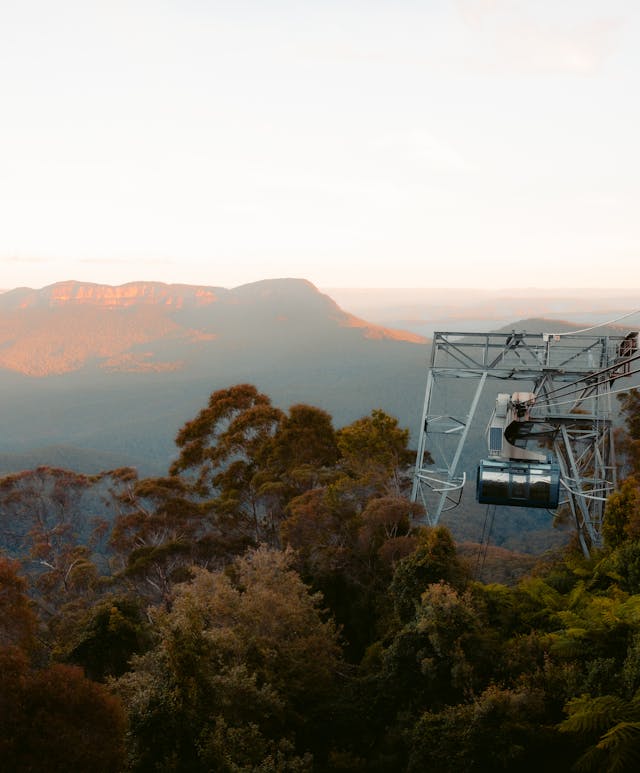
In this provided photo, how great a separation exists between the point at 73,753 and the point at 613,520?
57.9ft

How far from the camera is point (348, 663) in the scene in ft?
66.7

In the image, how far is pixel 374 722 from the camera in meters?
16.0

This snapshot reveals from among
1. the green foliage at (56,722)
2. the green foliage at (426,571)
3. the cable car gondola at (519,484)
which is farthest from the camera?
the cable car gondola at (519,484)

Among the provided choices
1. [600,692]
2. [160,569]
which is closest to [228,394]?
[160,569]

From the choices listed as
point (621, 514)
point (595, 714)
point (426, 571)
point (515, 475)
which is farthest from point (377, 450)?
point (595, 714)

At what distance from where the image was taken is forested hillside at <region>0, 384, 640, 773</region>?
37.6 feet

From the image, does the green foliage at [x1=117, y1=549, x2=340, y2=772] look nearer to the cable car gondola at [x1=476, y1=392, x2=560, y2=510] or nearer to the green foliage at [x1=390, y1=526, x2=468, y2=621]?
the green foliage at [x1=390, y1=526, x2=468, y2=621]

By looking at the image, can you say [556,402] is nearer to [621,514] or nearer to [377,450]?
[621,514]

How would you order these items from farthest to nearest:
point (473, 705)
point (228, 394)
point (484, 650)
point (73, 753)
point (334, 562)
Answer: point (228, 394)
point (334, 562)
point (484, 650)
point (473, 705)
point (73, 753)

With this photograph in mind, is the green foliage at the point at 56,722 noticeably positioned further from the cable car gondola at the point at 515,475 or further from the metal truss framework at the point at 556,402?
the metal truss framework at the point at 556,402

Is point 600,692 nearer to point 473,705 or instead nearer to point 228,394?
point 473,705

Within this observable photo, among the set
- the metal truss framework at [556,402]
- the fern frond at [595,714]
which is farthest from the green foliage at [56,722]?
the metal truss framework at [556,402]

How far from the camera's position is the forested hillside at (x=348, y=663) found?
37.6ft

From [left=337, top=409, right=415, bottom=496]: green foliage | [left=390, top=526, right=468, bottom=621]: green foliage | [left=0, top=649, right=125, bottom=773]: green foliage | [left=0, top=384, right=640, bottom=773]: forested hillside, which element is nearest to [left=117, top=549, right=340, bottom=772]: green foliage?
[left=0, top=384, right=640, bottom=773]: forested hillside
